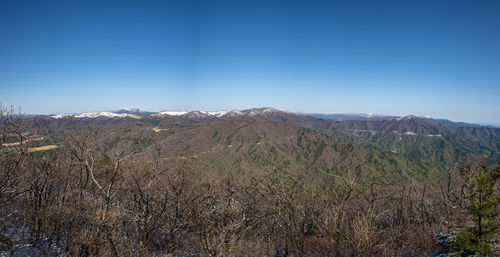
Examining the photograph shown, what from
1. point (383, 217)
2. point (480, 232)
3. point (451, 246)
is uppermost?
point (480, 232)

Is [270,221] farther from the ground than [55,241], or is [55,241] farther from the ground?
[55,241]

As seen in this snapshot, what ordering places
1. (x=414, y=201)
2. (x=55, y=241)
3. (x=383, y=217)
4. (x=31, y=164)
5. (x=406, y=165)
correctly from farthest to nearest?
(x=406, y=165)
(x=414, y=201)
(x=383, y=217)
(x=31, y=164)
(x=55, y=241)

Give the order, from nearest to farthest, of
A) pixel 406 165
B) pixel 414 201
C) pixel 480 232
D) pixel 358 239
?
pixel 480 232
pixel 358 239
pixel 414 201
pixel 406 165

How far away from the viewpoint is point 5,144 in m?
13.2

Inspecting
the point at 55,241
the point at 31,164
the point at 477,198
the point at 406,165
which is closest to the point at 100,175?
the point at 31,164

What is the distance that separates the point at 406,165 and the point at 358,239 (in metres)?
222

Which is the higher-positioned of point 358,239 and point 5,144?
point 5,144

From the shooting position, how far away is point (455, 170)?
2167 centimetres

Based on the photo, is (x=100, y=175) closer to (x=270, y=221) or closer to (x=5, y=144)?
(x=5, y=144)

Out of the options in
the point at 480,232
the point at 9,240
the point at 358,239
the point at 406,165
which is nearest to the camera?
the point at 480,232

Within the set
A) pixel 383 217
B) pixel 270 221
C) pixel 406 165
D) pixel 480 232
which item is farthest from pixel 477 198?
pixel 406 165

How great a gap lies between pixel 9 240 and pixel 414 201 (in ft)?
128

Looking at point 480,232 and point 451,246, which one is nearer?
point 480,232

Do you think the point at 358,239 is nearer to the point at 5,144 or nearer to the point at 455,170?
the point at 455,170
